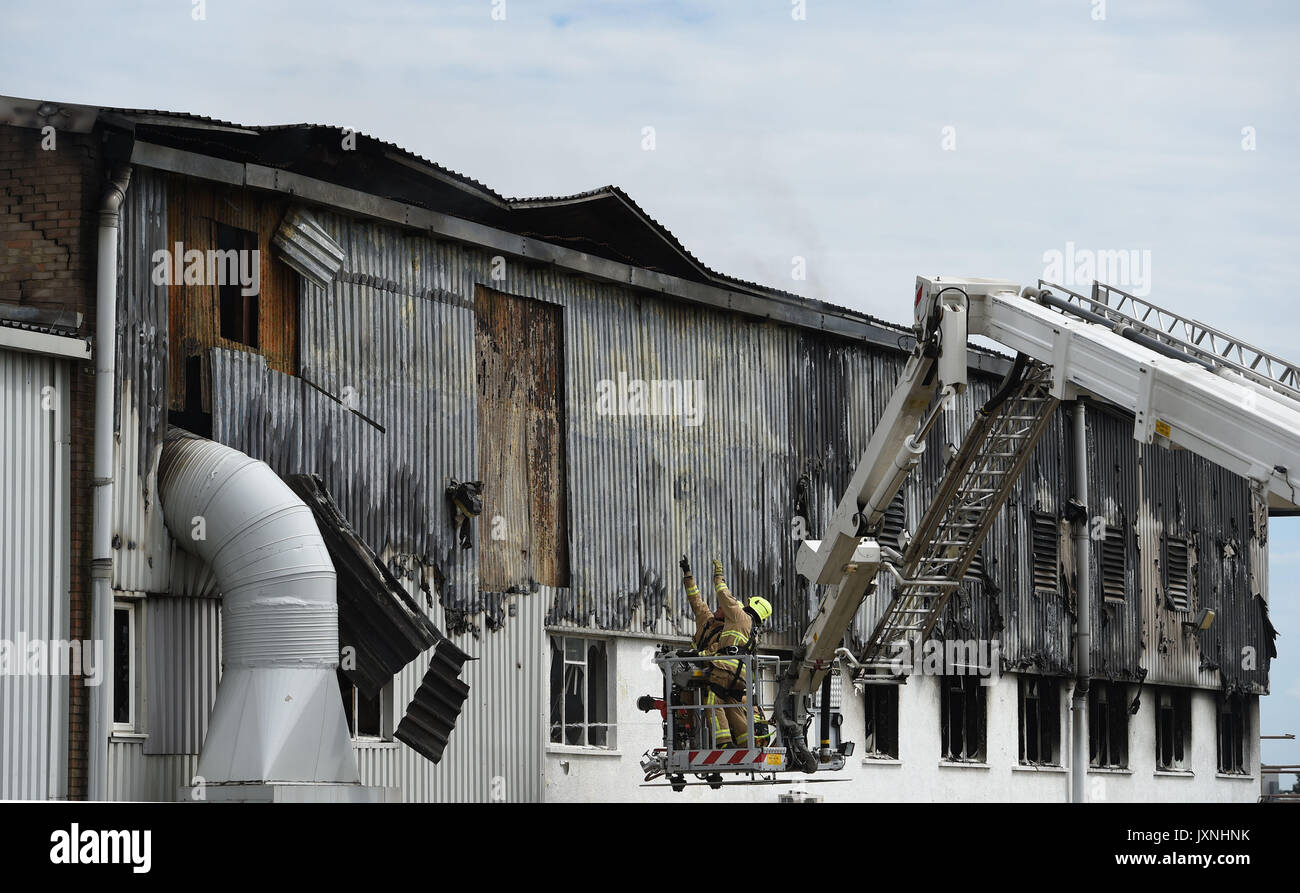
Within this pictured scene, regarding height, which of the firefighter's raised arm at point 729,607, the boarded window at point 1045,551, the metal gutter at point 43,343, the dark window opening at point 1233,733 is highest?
the metal gutter at point 43,343

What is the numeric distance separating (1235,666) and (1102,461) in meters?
6.90

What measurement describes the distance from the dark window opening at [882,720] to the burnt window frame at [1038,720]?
12.5 ft

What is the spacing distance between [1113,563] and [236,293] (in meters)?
19.4

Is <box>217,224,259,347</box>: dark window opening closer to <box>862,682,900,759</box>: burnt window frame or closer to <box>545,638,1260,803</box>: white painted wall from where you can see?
<box>545,638,1260,803</box>: white painted wall

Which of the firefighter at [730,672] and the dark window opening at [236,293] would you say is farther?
the firefighter at [730,672]

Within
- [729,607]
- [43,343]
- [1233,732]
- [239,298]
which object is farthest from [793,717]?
[1233,732]

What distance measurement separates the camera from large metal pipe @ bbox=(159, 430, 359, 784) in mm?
15797

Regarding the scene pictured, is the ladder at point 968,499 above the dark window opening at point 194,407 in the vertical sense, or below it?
below

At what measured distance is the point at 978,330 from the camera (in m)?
16.9

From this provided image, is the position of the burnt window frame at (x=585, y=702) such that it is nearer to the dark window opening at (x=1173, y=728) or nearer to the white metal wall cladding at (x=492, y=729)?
the white metal wall cladding at (x=492, y=729)

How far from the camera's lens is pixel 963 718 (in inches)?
1140

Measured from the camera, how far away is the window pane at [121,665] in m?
16.6

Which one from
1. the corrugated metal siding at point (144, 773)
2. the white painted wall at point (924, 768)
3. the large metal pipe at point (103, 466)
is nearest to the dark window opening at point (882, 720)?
the white painted wall at point (924, 768)

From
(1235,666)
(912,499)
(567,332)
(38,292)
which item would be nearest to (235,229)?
(38,292)
